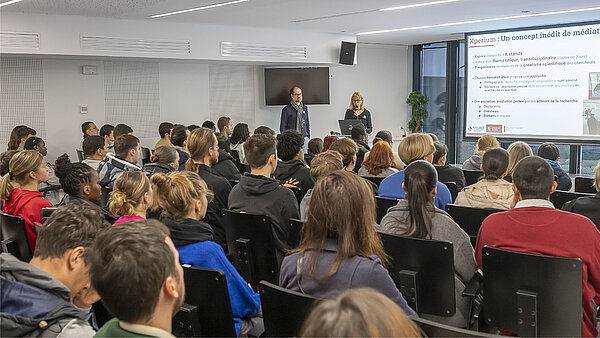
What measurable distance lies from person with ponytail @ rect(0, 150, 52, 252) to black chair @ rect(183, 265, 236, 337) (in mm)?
1855

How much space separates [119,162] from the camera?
4.85 m

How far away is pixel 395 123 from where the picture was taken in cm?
1297

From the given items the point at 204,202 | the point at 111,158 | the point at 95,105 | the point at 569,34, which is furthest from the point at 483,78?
the point at 204,202

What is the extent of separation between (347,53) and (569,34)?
146 inches

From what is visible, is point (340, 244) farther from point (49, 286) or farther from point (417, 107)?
point (417, 107)

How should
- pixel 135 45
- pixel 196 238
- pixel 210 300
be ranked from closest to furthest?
pixel 210 300 → pixel 196 238 → pixel 135 45

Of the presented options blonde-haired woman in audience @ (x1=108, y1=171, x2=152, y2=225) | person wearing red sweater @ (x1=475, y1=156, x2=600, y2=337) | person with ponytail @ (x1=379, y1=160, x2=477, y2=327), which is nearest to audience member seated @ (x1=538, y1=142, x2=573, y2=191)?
person wearing red sweater @ (x1=475, y1=156, x2=600, y2=337)

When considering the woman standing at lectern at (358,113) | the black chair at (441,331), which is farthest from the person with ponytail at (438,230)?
the woman standing at lectern at (358,113)

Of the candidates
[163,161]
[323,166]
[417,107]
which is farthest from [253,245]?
[417,107]

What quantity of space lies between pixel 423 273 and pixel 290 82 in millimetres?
8272

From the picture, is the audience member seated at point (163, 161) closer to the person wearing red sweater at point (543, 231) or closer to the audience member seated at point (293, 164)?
the audience member seated at point (293, 164)

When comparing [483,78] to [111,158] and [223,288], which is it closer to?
[111,158]

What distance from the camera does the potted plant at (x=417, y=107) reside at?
40.5 feet

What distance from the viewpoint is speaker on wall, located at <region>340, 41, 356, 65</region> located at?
10461 millimetres
